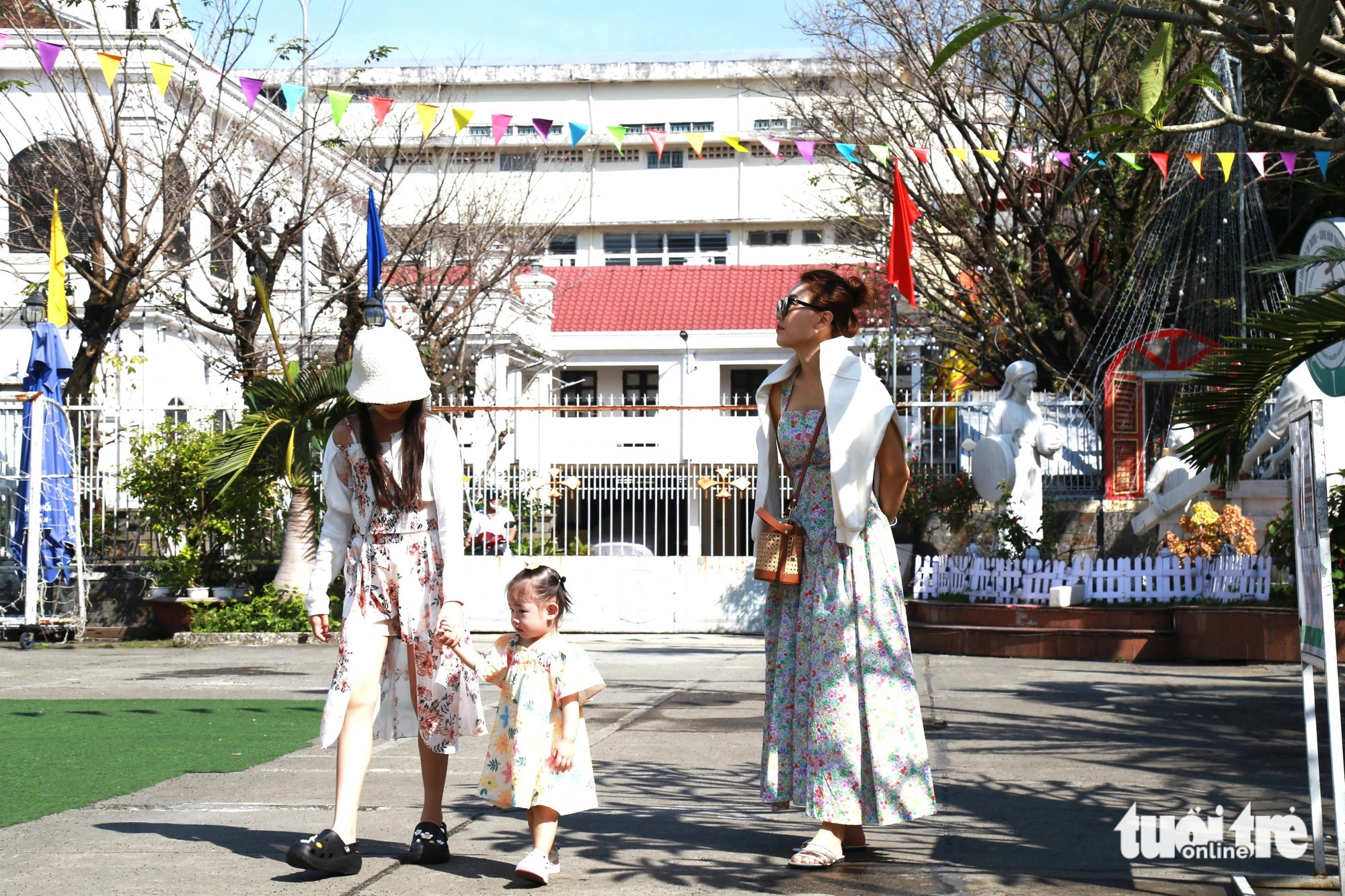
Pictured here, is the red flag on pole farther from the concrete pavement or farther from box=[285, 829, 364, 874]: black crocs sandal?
box=[285, 829, 364, 874]: black crocs sandal

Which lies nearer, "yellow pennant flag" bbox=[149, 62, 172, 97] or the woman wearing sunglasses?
the woman wearing sunglasses

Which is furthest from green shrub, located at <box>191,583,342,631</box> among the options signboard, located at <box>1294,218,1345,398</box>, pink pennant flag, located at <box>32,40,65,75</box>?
signboard, located at <box>1294,218,1345,398</box>

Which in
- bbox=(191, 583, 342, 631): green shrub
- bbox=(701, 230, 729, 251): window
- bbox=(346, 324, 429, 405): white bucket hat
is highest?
bbox=(701, 230, 729, 251): window

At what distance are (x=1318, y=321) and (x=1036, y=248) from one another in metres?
14.8

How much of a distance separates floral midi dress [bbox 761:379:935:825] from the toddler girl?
2.10 ft

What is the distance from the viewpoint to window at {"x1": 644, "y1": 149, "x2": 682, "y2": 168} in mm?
40281

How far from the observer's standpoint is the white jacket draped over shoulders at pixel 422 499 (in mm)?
4438

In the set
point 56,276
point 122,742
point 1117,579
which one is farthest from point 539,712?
point 56,276

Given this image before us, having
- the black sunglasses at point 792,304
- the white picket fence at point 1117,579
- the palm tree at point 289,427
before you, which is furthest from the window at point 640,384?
the black sunglasses at point 792,304

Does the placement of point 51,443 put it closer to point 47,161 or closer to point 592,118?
point 47,161

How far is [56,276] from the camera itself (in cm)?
1399

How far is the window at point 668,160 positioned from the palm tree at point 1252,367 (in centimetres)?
3569

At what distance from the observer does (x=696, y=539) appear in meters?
16.4

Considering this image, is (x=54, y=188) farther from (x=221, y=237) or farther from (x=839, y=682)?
(x=839, y=682)
